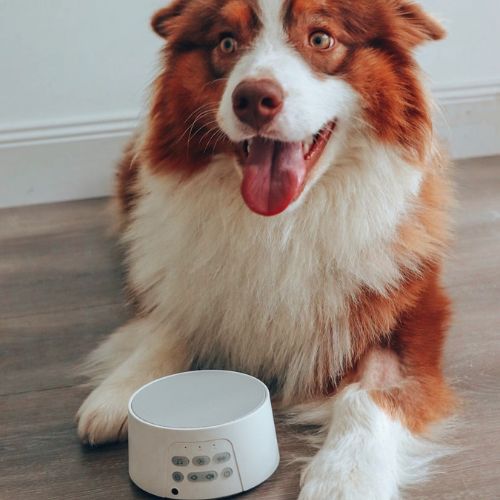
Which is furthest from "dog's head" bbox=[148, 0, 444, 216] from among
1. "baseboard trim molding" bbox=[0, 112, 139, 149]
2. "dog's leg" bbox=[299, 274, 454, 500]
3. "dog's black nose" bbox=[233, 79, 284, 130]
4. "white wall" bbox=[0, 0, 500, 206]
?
"baseboard trim molding" bbox=[0, 112, 139, 149]

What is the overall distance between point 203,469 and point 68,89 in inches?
92.8

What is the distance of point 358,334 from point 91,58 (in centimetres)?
212

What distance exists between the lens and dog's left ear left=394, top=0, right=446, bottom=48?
5.70ft

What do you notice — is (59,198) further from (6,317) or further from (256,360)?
(256,360)

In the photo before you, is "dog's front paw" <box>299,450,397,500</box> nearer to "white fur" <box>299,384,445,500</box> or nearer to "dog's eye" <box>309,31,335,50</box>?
"white fur" <box>299,384,445,500</box>

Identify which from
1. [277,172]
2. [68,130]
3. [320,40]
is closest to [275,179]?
[277,172]

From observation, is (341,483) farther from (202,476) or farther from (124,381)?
(124,381)

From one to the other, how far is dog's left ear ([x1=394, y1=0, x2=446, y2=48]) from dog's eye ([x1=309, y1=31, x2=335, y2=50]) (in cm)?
17

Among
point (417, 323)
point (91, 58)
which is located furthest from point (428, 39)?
point (91, 58)

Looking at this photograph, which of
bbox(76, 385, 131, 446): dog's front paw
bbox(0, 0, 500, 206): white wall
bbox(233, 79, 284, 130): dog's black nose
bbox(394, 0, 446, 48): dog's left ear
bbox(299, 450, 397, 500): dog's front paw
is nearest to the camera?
bbox(299, 450, 397, 500): dog's front paw

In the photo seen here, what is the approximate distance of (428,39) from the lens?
1799mm

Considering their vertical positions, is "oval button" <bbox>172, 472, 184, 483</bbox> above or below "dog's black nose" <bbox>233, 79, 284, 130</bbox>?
below

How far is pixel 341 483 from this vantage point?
1421 millimetres

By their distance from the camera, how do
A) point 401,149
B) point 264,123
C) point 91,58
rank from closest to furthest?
point 264,123 → point 401,149 → point 91,58
